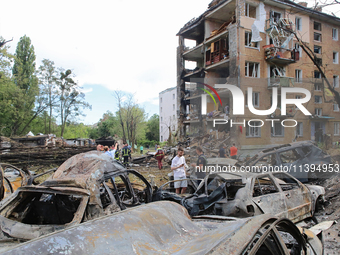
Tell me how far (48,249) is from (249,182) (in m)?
3.82

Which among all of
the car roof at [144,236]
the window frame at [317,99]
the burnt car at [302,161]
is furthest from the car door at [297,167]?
the window frame at [317,99]

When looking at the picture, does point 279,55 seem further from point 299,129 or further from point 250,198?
point 250,198

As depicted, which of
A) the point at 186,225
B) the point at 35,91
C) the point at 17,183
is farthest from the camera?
the point at 35,91

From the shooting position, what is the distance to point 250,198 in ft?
14.1

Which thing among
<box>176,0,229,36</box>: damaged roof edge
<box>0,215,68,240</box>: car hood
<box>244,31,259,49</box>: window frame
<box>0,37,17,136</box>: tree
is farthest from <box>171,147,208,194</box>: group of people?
<box>0,37,17,136</box>: tree

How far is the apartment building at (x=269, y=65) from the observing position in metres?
20.3

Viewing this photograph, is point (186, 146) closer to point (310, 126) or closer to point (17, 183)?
point (310, 126)

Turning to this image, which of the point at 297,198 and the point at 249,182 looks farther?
the point at 297,198

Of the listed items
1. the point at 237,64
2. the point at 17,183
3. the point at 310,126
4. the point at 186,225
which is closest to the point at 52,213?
the point at 186,225

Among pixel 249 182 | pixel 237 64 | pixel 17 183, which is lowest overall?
pixel 17 183

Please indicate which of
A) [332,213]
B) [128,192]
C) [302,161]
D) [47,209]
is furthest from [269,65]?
[47,209]

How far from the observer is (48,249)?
1426 millimetres

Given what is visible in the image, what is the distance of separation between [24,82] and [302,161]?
1505 inches

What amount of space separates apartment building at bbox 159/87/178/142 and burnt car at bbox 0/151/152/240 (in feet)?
167
